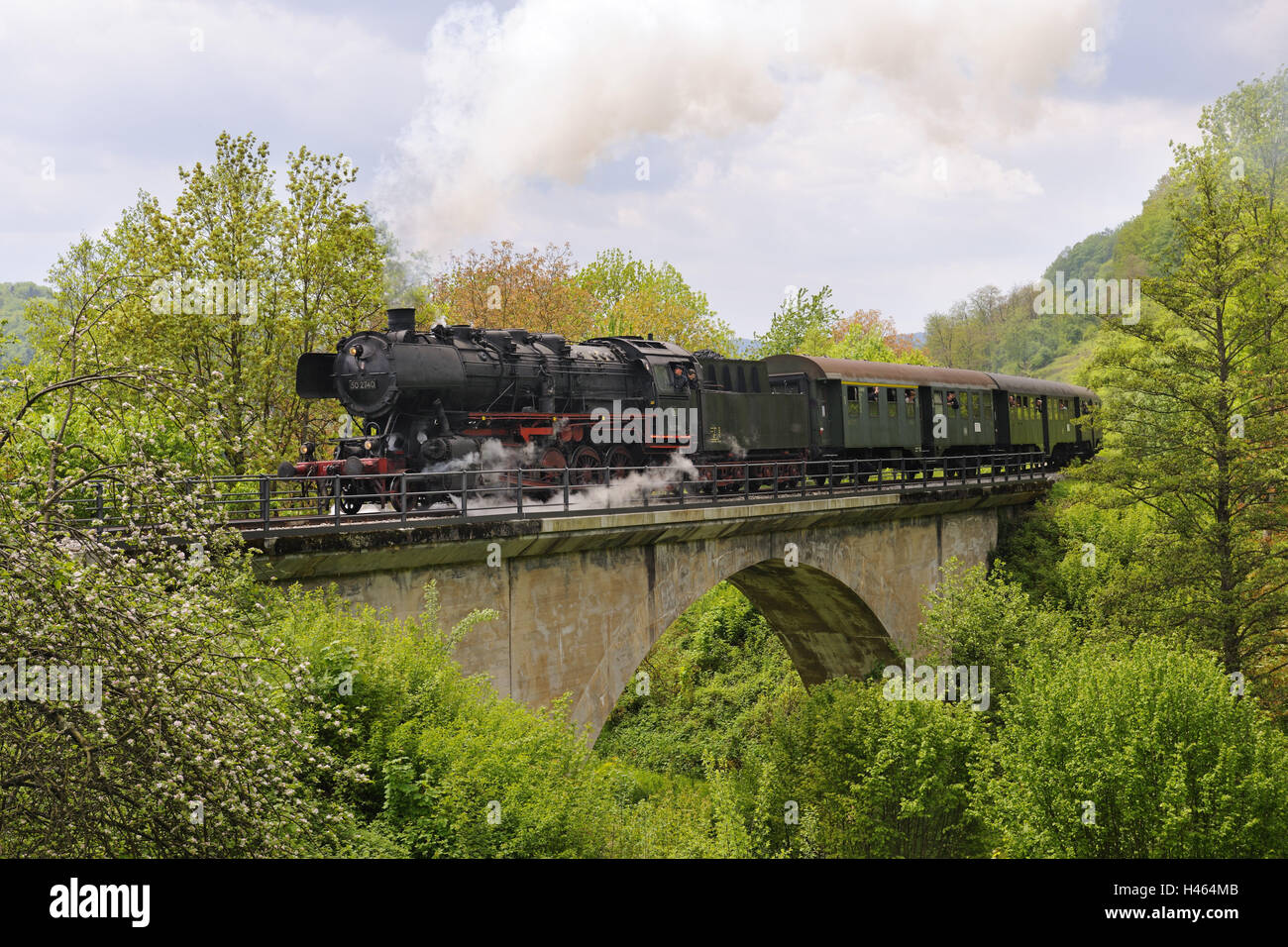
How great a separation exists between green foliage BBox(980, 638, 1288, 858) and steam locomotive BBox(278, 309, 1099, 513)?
6876 millimetres

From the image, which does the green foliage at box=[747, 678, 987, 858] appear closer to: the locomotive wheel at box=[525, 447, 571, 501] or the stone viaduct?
the stone viaduct

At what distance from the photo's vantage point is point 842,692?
69.1 ft

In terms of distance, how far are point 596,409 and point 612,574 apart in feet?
15.3

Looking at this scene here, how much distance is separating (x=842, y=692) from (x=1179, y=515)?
8.48 meters

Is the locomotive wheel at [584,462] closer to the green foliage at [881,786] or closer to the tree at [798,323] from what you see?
the green foliage at [881,786]

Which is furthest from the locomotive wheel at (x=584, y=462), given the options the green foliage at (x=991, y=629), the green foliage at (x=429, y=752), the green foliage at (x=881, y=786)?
the green foliage at (x=991, y=629)

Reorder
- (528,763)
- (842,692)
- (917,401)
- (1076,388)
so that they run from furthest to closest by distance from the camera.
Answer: (1076,388)
(917,401)
(842,692)
(528,763)

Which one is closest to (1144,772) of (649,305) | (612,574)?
(612,574)

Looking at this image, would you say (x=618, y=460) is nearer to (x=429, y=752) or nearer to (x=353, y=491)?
(x=353, y=491)

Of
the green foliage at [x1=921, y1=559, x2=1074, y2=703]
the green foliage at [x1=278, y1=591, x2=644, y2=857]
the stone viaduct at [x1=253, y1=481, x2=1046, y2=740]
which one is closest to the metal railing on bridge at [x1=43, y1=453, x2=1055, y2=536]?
the stone viaduct at [x1=253, y1=481, x2=1046, y2=740]

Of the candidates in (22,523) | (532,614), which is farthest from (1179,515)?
(22,523)

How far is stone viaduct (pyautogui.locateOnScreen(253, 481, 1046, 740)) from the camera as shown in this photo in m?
12.8

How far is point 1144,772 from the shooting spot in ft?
46.3

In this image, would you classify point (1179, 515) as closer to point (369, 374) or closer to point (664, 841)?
point (664, 841)
